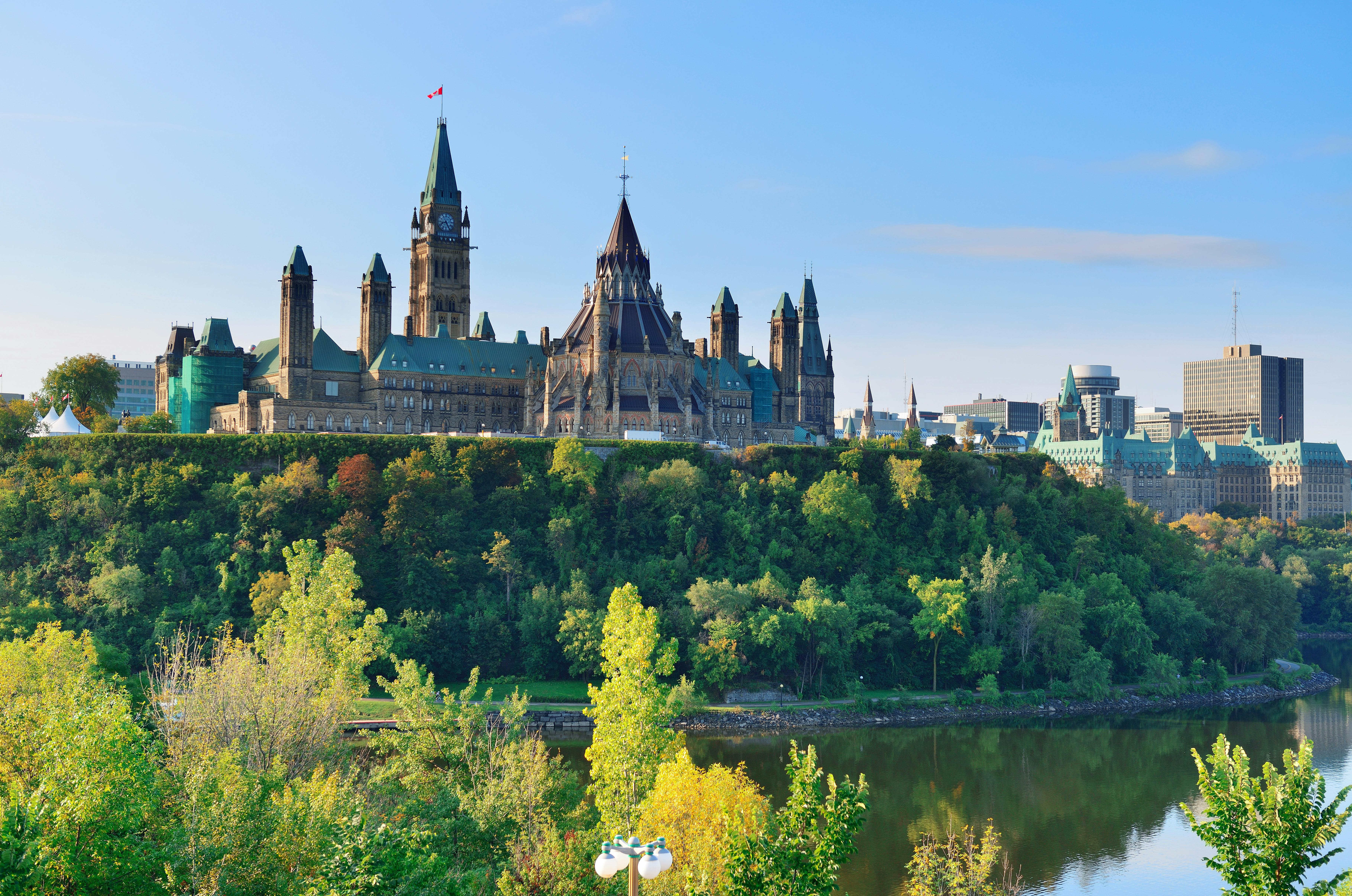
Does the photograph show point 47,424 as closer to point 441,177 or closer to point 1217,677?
point 441,177

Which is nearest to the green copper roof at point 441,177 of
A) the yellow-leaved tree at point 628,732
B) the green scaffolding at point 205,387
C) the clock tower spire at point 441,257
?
the clock tower spire at point 441,257

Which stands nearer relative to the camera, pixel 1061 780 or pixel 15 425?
pixel 1061 780

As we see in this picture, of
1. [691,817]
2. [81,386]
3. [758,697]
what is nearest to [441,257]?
[81,386]

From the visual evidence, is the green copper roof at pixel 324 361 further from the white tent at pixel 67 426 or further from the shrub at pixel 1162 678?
the shrub at pixel 1162 678

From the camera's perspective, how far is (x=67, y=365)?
12612 cm

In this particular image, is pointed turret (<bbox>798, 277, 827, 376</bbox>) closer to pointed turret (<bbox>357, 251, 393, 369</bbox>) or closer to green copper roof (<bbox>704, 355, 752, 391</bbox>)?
green copper roof (<bbox>704, 355, 752, 391</bbox>)

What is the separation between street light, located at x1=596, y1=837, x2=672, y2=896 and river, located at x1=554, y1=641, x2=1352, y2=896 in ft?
100

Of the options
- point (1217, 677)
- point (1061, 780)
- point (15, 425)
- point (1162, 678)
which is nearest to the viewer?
point (1061, 780)

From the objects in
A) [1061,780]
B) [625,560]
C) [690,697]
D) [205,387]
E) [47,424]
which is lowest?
[1061,780]

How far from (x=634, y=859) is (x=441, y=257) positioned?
12970 cm

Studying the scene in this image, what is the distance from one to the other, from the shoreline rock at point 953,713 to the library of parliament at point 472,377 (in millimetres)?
42693

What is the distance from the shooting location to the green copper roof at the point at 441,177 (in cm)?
14950

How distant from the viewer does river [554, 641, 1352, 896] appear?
59.0 meters

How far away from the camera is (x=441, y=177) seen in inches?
5896
